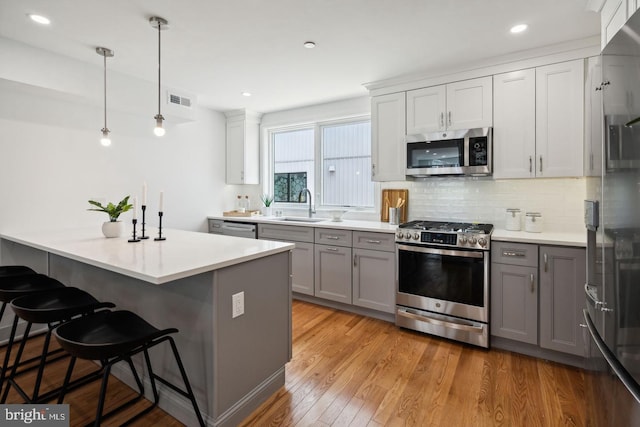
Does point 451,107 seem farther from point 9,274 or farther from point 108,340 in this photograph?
point 9,274

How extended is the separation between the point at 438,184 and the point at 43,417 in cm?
357

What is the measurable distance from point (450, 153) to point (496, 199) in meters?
0.67

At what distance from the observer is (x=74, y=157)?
313 cm

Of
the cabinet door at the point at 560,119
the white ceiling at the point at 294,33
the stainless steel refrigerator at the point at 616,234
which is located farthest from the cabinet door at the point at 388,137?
the stainless steel refrigerator at the point at 616,234

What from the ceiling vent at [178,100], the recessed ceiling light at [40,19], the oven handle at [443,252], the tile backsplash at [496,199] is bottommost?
the oven handle at [443,252]

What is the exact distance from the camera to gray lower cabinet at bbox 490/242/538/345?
2.46 meters

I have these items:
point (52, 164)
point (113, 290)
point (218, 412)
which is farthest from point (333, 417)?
point (52, 164)

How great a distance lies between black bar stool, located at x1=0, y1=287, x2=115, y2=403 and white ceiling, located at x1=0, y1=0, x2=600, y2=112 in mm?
1873

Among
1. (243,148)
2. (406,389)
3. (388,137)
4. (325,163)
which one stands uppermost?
(243,148)

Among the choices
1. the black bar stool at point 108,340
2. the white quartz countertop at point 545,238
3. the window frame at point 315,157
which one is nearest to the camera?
the black bar stool at point 108,340

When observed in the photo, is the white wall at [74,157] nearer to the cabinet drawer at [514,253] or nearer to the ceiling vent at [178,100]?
the ceiling vent at [178,100]

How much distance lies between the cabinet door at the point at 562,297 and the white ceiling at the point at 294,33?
1.68 m

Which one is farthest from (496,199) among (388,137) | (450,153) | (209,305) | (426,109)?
(209,305)

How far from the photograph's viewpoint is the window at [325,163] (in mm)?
4078
